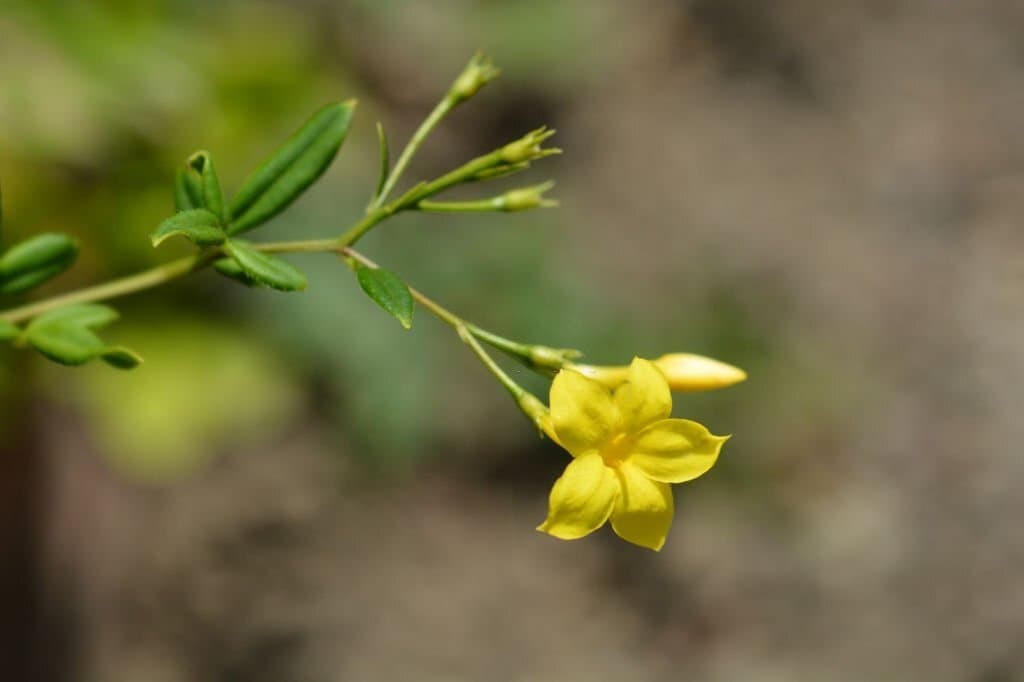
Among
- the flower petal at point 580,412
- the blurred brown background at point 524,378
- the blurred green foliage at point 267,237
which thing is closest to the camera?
the flower petal at point 580,412

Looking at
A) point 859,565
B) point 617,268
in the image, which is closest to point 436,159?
point 617,268

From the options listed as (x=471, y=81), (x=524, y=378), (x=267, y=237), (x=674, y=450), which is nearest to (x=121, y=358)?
(x=471, y=81)

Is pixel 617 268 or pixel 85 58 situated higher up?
pixel 617 268

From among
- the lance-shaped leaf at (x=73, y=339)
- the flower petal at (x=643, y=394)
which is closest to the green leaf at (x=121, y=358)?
the lance-shaped leaf at (x=73, y=339)

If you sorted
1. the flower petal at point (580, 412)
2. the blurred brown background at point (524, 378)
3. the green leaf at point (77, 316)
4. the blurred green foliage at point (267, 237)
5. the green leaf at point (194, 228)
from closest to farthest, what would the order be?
1. the green leaf at point (194, 228)
2. the flower petal at point (580, 412)
3. the green leaf at point (77, 316)
4. the blurred green foliage at point (267, 237)
5. the blurred brown background at point (524, 378)

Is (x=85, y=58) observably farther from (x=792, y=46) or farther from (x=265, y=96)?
(x=792, y=46)

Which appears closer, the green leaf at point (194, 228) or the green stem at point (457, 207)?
the green leaf at point (194, 228)

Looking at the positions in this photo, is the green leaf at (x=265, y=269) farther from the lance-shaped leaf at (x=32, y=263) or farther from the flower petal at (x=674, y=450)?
the flower petal at (x=674, y=450)
